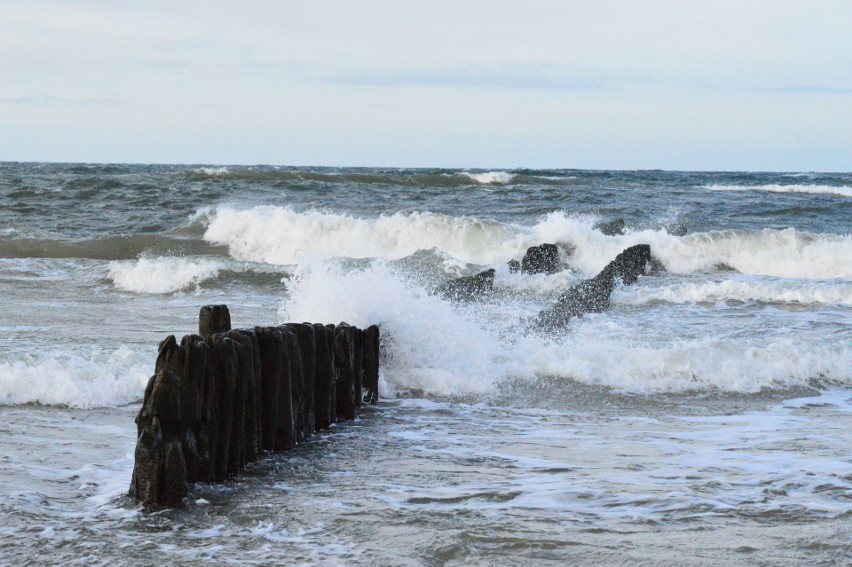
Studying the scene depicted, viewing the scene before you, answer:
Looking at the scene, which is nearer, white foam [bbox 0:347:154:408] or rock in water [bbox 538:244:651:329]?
white foam [bbox 0:347:154:408]

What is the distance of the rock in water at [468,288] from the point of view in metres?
12.2

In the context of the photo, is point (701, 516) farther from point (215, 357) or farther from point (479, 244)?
point (479, 244)

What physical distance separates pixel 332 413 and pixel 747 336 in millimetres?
5901

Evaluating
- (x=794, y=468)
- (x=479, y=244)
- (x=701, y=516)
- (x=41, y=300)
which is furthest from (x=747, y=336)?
(x=479, y=244)

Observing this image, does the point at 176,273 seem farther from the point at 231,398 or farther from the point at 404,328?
the point at 231,398

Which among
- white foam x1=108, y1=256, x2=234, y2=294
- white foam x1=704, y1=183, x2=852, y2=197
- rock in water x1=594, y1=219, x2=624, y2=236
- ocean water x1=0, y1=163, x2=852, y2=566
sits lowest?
ocean water x1=0, y1=163, x2=852, y2=566

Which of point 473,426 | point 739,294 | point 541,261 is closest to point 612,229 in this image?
point 541,261

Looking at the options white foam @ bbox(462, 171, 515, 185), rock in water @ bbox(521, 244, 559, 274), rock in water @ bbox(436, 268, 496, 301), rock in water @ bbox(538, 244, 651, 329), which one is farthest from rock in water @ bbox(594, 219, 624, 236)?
white foam @ bbox(462, 171, 515, 185)

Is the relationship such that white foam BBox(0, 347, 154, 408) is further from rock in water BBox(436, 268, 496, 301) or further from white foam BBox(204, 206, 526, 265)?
white foam BBox(204, 206, 526, 265)

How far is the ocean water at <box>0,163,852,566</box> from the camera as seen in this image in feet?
13.5

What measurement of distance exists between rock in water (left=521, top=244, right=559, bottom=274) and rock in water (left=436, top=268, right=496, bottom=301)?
2.11 m

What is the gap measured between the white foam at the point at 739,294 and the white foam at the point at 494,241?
3635 mm

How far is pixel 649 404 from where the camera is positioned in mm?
7621

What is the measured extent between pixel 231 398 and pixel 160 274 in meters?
11.0
